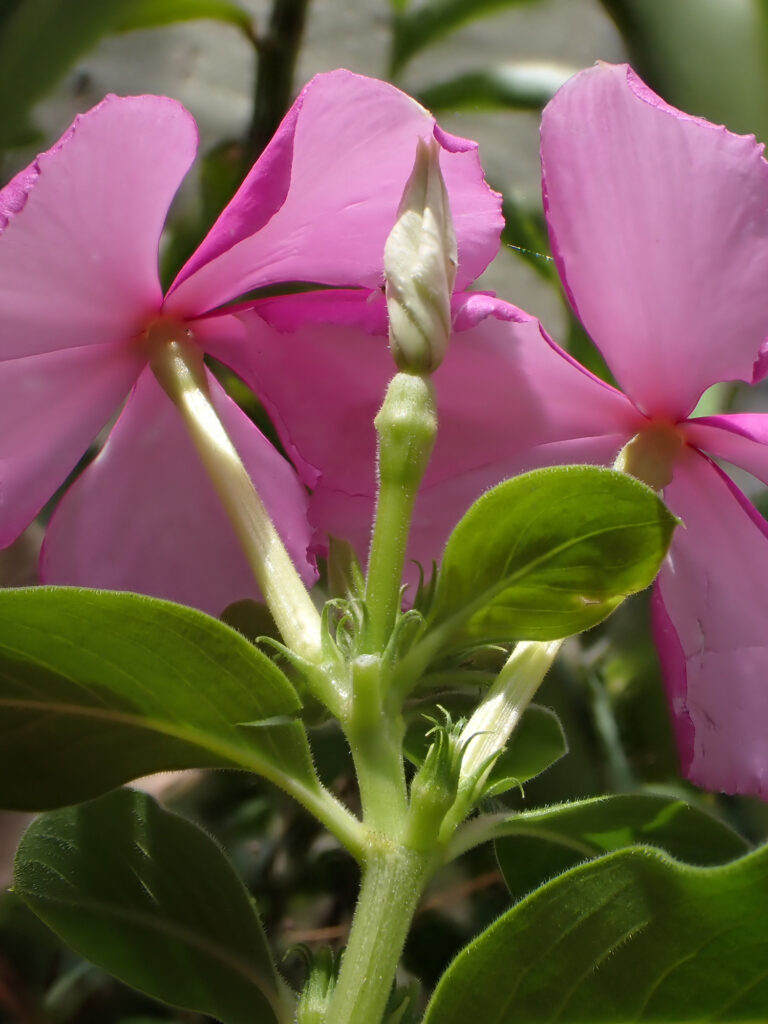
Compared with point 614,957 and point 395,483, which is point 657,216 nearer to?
point 395,483

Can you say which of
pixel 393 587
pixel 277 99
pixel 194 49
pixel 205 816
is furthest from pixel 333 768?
pixel 194 49

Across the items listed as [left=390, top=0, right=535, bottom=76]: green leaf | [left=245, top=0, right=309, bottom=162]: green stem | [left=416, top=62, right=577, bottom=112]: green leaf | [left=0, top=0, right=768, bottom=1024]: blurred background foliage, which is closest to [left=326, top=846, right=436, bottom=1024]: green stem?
[left=0, top=0, right=768, bottom=1024]: blurred background foliage

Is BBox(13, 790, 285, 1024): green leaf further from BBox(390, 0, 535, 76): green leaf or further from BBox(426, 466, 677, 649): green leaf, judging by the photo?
BBox(390, 0, 535, 76): green leaf

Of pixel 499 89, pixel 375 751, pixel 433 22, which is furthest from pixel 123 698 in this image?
pixel 433 22

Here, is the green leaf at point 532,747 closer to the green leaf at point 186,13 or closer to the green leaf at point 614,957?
the green leaf at point 614,957

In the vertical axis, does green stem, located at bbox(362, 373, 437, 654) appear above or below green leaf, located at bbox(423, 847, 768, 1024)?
above

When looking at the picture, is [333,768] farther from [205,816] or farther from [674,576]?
[674,576]

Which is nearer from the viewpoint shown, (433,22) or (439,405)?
(439,405)
